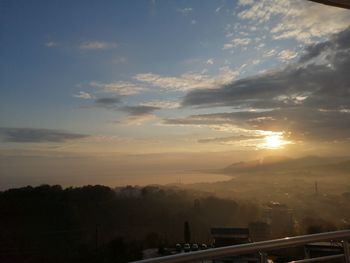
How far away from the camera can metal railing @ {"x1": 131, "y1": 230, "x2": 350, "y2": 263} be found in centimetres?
174

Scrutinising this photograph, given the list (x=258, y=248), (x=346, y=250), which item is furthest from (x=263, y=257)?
(x=346, y=250)

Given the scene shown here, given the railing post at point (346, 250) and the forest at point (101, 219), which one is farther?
the forest at point (101, 219)

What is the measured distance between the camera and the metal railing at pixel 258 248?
174 cm

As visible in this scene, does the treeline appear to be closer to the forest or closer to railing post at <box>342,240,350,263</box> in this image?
the forest

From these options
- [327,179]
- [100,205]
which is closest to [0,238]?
[100,205]

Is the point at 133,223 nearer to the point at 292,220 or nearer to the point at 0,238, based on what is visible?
the point at 0,238

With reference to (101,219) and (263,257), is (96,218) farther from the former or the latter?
(263,257)

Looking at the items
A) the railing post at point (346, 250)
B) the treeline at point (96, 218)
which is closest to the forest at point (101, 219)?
the treeline at point (96, 218)

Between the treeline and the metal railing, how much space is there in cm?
2108

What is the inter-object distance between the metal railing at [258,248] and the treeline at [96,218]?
21081 mm

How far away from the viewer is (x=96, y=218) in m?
28.2

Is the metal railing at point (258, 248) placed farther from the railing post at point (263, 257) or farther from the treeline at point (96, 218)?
the treeline at point (96, 218)

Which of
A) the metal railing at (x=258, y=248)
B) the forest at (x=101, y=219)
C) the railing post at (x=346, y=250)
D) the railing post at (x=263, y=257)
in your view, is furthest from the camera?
the forest at (x=101, y=219)

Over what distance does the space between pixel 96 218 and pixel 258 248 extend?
27.3 m
